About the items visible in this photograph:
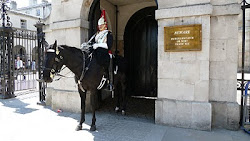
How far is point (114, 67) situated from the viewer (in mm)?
5621

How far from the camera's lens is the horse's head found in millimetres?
3756

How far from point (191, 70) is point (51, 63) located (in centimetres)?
335

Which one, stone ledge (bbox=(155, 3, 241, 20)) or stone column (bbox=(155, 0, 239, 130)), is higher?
stone ledge (bbox=(155, 3, 241, 20))

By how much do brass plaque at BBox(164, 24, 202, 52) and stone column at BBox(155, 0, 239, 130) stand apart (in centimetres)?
11

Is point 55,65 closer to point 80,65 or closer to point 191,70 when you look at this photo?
point 80,65

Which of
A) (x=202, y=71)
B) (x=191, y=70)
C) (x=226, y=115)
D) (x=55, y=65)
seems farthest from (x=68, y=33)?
(x=226, y=115)

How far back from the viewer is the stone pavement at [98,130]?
3.82 meters

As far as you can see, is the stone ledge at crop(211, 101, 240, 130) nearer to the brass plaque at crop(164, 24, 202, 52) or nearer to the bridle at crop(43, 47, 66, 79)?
the brass plaque at crop(164, 24, 202, 52)

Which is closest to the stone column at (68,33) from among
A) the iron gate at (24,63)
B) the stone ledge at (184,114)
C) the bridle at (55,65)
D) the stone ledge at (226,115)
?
the bridle at (55,65)

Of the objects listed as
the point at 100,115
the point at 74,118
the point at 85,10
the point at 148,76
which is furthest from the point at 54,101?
the point at 148,76

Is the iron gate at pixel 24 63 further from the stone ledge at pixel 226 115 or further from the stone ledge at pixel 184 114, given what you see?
the stone ledge at pixel 226 115

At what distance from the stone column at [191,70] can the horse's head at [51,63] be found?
→ 8.45 feet

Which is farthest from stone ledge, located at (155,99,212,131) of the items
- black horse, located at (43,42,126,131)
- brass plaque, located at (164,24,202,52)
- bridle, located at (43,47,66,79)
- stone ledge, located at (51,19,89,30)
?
stone ledge, located at (51,19,89,30)

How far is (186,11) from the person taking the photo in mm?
4227
